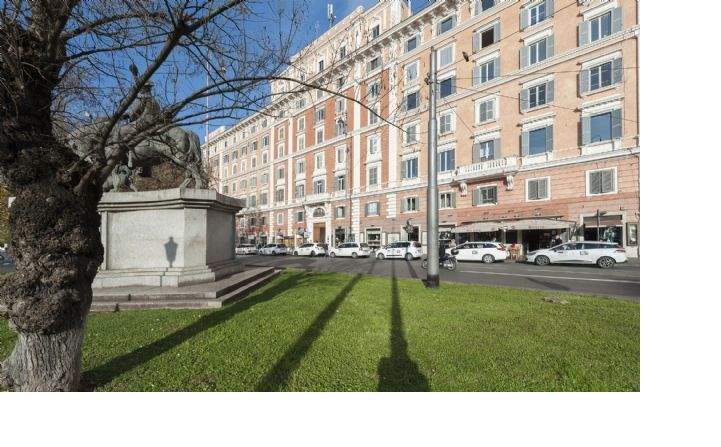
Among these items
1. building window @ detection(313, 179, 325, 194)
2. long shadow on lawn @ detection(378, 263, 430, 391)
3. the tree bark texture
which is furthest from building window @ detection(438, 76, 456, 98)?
the tree bark texture

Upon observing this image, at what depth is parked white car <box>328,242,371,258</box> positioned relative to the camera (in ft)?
90.0

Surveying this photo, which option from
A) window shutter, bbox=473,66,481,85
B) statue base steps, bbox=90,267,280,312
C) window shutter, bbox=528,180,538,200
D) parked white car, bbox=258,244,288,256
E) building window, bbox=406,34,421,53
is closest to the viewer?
statue base steps, bbox=90,267,280,312

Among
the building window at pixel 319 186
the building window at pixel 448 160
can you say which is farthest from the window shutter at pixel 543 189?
the building window at pixel 319 186

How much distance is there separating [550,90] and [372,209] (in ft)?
58.0

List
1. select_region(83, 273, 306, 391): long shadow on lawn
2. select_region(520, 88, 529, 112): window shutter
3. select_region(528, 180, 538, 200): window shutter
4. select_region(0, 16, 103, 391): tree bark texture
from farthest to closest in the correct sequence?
select_region(520, 88, 529, 112): window shutter
select_region(528, 180, 538, 200): window shutter
select_region(83, 273, 306, 391): long shadow on lawn
select_region(0, 16, 103, 391): tree bark texture

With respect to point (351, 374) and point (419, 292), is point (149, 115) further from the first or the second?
point (419, 292)

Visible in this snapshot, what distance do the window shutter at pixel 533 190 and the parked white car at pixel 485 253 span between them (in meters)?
5.21

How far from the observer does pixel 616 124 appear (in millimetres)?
19547

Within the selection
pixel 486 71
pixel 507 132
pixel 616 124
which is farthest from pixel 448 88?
pixel 616 124

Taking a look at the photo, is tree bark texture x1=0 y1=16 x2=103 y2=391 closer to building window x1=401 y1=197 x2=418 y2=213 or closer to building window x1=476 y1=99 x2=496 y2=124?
building window x1=476 y1=99 x2=496 y2=124

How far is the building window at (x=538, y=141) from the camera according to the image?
878 inches

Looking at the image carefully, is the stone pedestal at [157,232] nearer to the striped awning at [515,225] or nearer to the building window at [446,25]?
the striped awning at [515,225]

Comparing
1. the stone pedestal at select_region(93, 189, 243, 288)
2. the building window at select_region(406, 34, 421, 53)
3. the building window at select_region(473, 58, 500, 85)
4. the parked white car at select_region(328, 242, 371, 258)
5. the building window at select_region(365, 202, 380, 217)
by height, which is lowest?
the parked white car at select_region(328, 242, 371, 258)

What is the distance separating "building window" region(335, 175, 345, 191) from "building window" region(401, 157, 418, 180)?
832 cm
